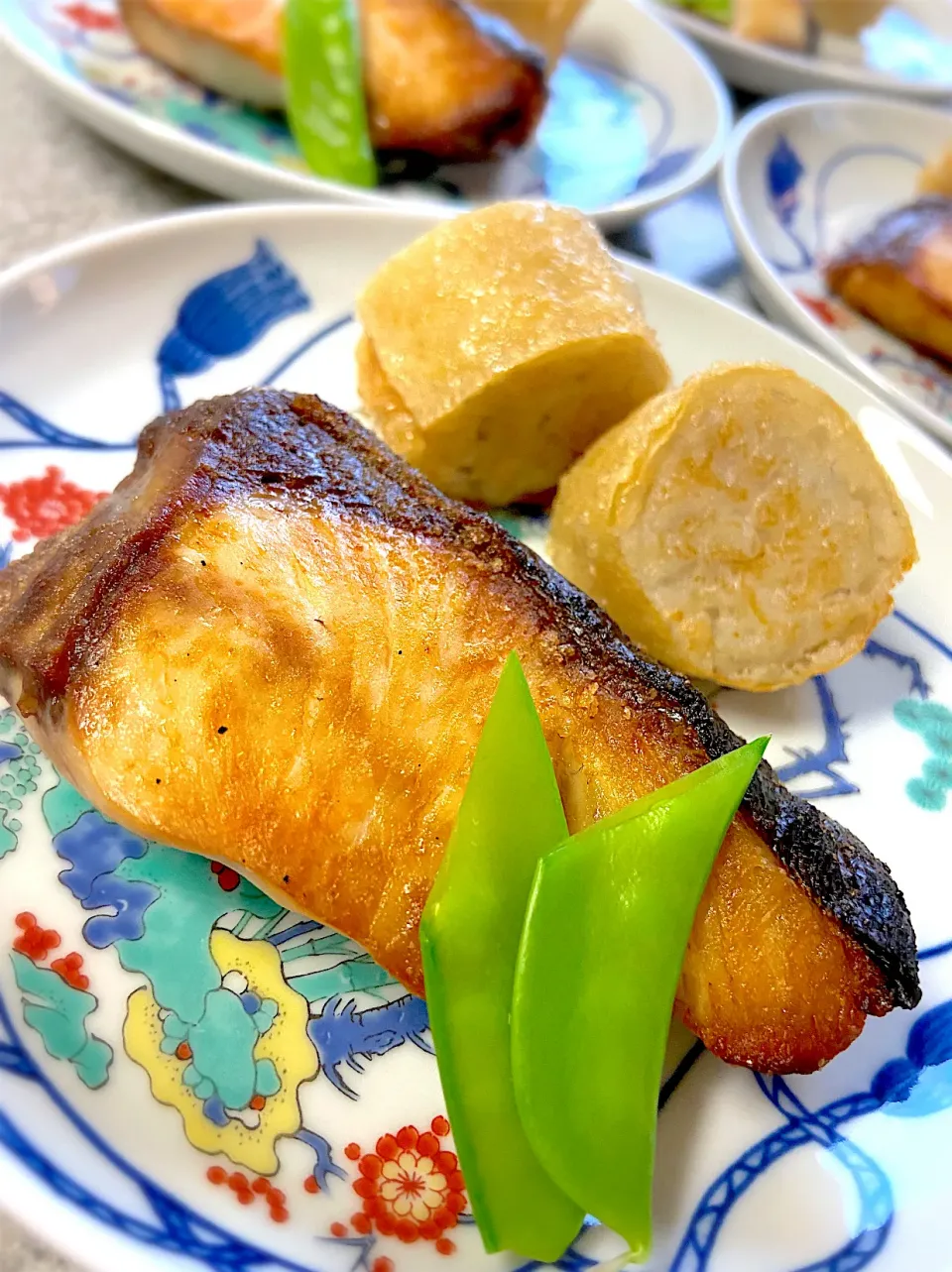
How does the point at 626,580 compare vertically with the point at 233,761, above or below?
below

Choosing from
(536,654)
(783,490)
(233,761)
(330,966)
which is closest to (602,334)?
(783,490)

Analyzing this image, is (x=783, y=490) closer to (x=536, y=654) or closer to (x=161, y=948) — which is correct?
(x=536, y=654)

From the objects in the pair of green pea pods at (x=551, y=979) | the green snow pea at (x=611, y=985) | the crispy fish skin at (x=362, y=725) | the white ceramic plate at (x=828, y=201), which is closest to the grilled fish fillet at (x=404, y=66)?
the white ceramic plate at (x=828, y=201)

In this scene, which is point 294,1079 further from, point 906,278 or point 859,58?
point 859,58

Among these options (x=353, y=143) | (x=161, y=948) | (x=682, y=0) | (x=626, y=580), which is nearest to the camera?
(x=161, y=948)

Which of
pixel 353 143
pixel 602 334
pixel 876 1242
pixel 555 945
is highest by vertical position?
pixel 353 143

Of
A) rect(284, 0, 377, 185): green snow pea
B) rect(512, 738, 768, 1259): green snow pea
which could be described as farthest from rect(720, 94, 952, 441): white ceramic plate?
rect(512, 738, 768, 1259): green snow pea
